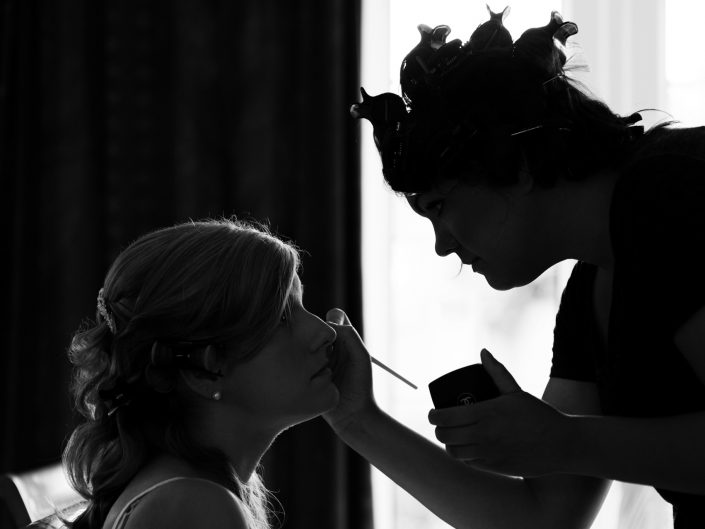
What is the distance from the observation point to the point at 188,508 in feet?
3.37

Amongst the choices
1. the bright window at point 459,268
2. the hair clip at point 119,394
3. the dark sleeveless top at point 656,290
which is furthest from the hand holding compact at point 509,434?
the bright window at point 459,268

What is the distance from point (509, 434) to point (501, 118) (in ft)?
1.34

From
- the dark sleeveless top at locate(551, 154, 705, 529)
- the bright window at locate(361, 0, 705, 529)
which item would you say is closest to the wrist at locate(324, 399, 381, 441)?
the dark sleeveless top at locate(551, 154, 705, 529)

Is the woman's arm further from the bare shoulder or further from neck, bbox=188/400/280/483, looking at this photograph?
the bare shoulder

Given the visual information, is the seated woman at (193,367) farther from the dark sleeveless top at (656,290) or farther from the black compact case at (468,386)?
the dark sleeveless top at (656,290)

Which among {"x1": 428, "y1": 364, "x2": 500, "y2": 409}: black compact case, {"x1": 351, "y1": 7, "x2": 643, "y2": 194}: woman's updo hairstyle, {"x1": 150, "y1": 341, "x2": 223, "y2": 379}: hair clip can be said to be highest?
{"x1": 351, "y1": 7, "x2": 643, "y2": 194}: woman's updo hairstyle

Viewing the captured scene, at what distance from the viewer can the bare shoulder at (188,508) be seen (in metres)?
1.02

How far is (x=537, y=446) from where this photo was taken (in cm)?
104

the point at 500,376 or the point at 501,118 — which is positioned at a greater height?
the point at 501,118

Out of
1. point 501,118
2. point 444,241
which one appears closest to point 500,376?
point 444,241

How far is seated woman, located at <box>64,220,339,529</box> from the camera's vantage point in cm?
117

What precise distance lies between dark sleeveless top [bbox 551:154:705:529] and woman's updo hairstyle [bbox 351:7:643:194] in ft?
0.31

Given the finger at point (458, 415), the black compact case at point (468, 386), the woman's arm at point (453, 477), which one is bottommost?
the woman's arm at point (453, 477)

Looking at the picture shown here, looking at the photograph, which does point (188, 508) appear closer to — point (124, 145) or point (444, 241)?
point (444, 241)
